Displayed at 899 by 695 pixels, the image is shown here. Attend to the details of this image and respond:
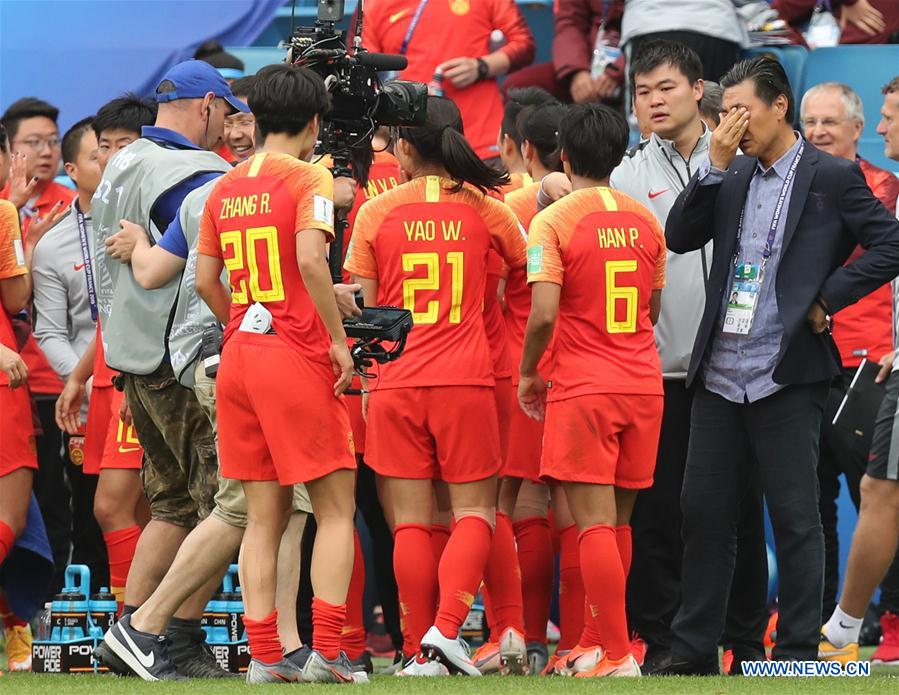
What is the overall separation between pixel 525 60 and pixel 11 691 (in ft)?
17.8

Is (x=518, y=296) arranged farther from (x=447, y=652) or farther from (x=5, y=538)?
(x=5, y=538)

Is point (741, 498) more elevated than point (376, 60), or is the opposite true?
point (376, 60)

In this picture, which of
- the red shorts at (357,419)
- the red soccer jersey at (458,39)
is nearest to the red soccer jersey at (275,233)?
the red shorts at (357,419)

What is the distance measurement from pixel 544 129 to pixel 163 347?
6.17 feet

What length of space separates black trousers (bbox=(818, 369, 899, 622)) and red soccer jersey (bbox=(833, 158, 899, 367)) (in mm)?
126

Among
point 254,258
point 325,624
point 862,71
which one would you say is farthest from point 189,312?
point 862,71

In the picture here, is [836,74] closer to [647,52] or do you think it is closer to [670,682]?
[647,52]

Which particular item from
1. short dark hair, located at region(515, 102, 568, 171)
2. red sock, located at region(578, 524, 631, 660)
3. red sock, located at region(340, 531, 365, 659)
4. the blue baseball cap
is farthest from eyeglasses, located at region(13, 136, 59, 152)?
red sock, located at region(578, 524, 631, 660)

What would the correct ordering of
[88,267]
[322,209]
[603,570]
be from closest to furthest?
1. [322,209]
2. [603,570]
3. [88,267]

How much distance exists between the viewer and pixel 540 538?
7.11m

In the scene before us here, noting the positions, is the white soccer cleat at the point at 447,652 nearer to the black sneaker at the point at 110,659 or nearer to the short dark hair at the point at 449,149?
the black sneaker at the point at 110,659

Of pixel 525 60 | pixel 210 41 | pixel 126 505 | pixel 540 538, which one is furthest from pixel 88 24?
pixel 540 538

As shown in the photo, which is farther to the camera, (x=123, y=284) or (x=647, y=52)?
(x=647, y=52)

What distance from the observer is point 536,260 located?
6375 millimetres
